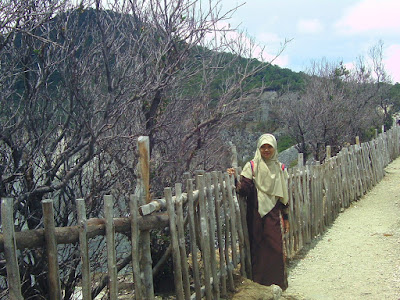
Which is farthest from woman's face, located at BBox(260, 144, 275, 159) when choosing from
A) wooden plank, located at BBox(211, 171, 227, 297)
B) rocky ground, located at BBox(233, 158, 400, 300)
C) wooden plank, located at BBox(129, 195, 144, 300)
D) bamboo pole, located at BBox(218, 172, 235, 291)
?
wooden plank, located at BBox(129, 195, 144, 300)

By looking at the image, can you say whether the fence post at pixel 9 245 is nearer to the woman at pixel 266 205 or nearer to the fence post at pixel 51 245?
the fence post at pixel 51 245

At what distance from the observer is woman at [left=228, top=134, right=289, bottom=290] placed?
458 cm

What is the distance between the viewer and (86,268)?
8.62ft

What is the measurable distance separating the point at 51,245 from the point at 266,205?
260cm

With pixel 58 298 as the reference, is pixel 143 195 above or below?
above

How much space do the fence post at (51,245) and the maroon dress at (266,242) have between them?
2507mm

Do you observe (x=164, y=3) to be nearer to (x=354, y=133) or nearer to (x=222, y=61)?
(x=222, y=61)

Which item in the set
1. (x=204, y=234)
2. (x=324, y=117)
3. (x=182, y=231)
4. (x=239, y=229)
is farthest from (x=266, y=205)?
(x=324, y=117)

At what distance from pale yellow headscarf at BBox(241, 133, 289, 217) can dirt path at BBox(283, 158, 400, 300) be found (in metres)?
1.00

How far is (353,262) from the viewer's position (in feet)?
19.0

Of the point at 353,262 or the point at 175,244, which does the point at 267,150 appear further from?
the point at 353,262

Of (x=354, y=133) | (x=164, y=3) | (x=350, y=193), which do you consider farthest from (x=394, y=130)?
(x=164, y=3)

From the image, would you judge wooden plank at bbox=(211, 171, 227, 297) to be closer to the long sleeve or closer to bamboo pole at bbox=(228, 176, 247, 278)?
bamboo pole at bbox=(228, 176, 247, 278)

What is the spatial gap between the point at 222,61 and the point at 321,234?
332 centimetres
